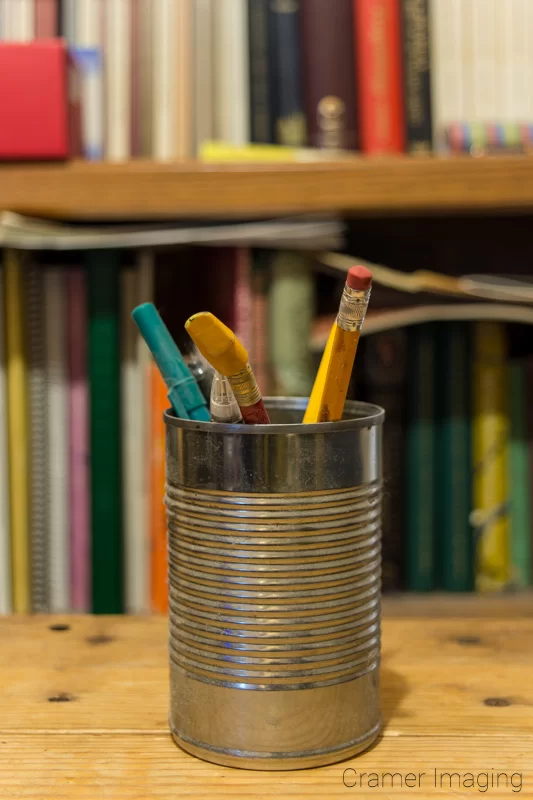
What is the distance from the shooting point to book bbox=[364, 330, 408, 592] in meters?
0.91

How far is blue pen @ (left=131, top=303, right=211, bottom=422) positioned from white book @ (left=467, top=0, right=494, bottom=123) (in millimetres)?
689

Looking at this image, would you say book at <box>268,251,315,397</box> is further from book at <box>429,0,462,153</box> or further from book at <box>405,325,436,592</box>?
book at <box>429,0,462,153</box>

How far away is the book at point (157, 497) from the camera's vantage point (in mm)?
906

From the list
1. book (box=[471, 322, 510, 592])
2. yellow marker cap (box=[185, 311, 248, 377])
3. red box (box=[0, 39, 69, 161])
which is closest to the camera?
yellow marker cap (box=[185, 311, 248, 377])

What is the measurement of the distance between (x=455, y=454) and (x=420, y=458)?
36 mm

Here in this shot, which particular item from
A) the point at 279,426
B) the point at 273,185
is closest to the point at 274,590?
the point at 279,426

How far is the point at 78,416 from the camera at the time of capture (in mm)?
915

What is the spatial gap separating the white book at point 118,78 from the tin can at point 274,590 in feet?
2.07

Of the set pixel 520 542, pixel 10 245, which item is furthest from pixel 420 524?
pixel 10 245

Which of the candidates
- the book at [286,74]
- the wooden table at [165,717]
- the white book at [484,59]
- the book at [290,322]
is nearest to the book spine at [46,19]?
the book at [286,74]

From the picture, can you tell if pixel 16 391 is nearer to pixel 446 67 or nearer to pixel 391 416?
pixel 391 416

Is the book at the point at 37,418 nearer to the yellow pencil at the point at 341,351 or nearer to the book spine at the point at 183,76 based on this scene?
the book spine at the point at 183,76

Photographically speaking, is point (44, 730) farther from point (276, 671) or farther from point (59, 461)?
point (59, 461)

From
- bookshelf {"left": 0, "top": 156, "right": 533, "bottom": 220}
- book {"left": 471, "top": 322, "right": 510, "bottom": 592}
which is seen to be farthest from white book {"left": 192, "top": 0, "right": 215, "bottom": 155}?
book {"left": 471, "top": 322, "right": 510, "bottom": 592}
